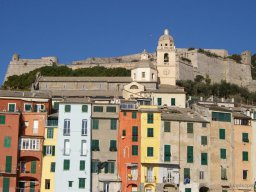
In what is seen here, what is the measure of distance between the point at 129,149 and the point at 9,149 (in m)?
12.5

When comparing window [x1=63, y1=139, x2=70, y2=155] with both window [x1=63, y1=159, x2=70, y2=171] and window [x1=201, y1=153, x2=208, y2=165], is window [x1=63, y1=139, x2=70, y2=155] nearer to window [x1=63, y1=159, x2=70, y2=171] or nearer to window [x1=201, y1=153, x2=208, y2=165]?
window [x1=63, y1=159, x2=70, y2=171]

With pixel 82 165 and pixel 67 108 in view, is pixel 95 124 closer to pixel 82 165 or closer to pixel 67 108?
pixel 67 108

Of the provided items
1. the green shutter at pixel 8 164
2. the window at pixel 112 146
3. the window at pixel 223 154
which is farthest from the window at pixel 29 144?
the window at pixel 223 154

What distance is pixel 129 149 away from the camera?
66250mm

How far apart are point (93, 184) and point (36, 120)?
361 inches

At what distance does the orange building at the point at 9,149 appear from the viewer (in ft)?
205

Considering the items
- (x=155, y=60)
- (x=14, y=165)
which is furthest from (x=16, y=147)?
(x=155, y=60)

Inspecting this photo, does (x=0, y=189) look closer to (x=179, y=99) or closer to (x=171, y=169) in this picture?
(x=171, y=169)

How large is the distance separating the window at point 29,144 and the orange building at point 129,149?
869 cm

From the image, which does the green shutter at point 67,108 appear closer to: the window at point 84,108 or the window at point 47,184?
the window at point 84,108

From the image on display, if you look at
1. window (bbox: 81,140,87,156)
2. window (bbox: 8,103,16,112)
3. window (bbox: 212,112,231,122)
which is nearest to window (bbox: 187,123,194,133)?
window (bbox: 212,112,231,122)

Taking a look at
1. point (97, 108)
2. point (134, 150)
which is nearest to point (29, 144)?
point (97, 108)

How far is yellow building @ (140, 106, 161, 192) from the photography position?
215 ft

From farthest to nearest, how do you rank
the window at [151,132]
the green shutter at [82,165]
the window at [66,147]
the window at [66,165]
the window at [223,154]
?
the window at [223,154]
the window at [151,132]
the window at [66,147]
the green shutter at [82,165]
the window at [66,165]
